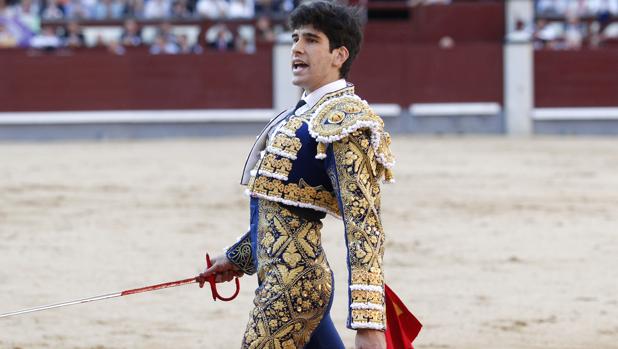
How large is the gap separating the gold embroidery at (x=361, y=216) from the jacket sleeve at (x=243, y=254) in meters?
0.42

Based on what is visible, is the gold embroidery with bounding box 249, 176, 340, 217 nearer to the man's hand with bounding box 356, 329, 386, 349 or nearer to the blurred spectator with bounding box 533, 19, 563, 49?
the man's hand with bounding box 356, 329, 386, 349

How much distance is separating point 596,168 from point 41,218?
5063mm

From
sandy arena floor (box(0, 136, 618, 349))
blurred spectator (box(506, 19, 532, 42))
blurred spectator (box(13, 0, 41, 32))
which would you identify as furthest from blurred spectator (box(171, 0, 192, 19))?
blurred spectator (box(506, 19, 532, 42))

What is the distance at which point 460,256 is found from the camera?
6758 millimetres

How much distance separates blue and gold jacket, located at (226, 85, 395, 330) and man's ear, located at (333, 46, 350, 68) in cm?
6

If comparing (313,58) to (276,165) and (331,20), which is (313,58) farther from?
(276,165)

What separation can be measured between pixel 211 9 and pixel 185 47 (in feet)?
2.63

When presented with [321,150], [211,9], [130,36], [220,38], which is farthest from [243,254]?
[211,9]

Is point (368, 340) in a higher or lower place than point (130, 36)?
higher

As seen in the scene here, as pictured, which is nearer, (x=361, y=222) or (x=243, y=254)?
(x=361, y=222)

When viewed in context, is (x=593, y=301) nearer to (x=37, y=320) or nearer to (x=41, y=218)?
(x=37, y=320)

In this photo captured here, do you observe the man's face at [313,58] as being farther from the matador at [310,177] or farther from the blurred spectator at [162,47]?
the blurred spectator at [162,47]

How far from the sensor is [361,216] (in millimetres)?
2482

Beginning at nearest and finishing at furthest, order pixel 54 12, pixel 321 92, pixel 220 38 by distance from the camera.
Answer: pixel 321 92 → pixel 220 38 → pixel 54 12
